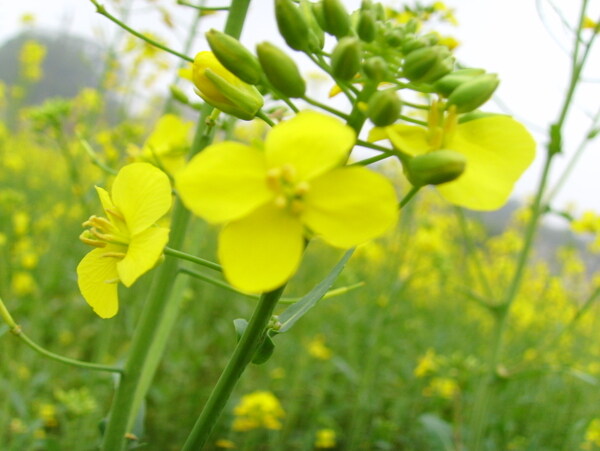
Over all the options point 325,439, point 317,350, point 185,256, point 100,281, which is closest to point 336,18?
point 185,256

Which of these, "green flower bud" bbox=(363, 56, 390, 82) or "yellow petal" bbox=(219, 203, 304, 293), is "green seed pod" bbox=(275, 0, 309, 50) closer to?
"green flower bud" bbox=(363, 56, 390, 82)

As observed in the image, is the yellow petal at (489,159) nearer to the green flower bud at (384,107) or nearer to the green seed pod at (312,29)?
the green flower bud at (384,107)

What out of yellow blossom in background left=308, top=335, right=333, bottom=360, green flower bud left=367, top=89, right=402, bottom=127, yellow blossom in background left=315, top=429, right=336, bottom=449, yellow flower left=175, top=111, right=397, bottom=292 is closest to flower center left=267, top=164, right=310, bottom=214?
yellow flower left=175, top=111, right=397, bottom=292

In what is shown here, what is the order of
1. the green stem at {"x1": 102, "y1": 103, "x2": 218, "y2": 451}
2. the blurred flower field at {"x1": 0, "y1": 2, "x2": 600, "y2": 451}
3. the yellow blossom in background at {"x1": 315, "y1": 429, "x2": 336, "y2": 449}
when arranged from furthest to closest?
the yellow blossom in background at {"x1": 315, "y1": 429, "x2": 336, "y2": 449}, the blurred flower field at {"x1": 0, "y1": 2, "x2": 600, "y2": 451}, the green stem at {"x1": 102, "y1": 103, "x2": 218, "y2": 451}

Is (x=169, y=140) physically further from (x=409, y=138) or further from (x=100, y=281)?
(x=409, y=138)

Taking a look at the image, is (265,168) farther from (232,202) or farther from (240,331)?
(240,331)

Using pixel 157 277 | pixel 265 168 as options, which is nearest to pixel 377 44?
pixel 265 168
